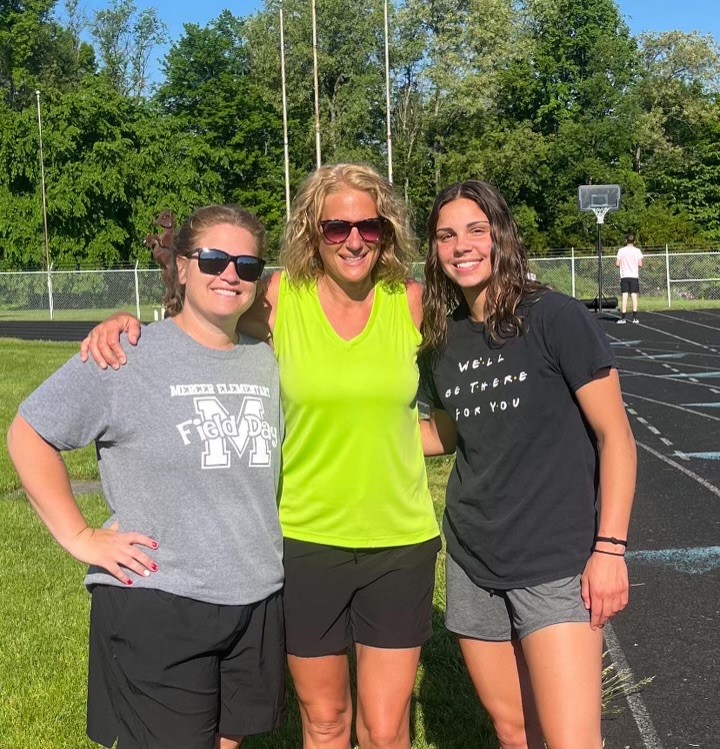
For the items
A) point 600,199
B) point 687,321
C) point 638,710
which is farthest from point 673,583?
point 600,199

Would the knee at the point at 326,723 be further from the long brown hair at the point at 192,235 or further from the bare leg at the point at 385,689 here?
the long brown hair at the point at 192,235

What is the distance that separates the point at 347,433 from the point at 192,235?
28.2 inches

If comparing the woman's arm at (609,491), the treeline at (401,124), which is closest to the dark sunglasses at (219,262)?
the woman's arm at (609,491)

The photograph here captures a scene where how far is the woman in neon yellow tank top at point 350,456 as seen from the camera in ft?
9.25

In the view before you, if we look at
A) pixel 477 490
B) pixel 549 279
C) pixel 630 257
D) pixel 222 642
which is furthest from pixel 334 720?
pixel 549 279

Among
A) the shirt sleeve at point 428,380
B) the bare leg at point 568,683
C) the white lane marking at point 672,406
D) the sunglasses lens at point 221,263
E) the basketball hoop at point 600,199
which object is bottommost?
the white lane marking at point 672,406

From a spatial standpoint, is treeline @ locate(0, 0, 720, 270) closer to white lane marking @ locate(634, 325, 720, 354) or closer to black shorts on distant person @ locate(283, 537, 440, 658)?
white lane marking @ locate(634, 325, 720, 354)

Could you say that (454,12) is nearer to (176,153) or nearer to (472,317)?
(176,153)

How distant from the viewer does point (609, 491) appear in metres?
2.61

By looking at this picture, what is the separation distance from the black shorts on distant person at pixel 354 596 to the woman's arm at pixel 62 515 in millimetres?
533

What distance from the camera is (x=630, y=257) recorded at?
24.0 m

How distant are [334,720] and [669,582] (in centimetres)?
307

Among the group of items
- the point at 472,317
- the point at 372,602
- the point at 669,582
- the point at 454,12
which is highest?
the point at 454,12

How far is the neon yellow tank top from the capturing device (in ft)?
9.20
